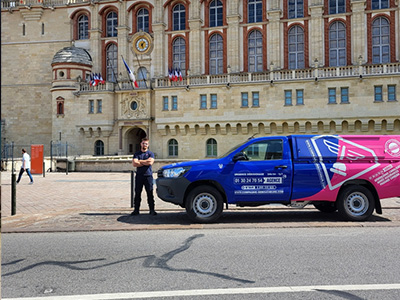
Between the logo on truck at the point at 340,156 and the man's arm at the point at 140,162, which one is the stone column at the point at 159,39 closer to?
the man's arm at the point at 140,162

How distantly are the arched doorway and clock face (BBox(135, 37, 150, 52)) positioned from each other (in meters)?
8.14

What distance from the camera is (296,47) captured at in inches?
1540

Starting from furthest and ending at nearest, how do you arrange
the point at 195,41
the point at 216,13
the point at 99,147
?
the point at 99,147 → the point at 216,13 → the point at 195,41

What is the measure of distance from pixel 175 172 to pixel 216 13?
34886 mm

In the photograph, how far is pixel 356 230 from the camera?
816 centimetres

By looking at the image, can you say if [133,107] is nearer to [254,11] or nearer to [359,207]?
[254,11]

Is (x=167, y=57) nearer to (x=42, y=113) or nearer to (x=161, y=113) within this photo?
(x=161, y=113)

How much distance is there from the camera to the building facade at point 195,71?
117ft

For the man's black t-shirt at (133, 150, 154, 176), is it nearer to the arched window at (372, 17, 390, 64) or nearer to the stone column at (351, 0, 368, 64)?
the stone column at (351, 0, 368, 64)

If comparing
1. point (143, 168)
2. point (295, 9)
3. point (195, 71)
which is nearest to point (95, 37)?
point (195, 71)

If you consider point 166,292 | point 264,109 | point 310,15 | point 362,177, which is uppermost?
point 310,15

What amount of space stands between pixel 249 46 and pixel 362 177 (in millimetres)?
32741

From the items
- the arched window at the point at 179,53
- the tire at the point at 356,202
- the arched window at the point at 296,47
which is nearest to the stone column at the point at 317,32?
the arched window at the point at 296,47

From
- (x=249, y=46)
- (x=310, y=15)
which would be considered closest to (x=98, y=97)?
(x=249, y=46)
